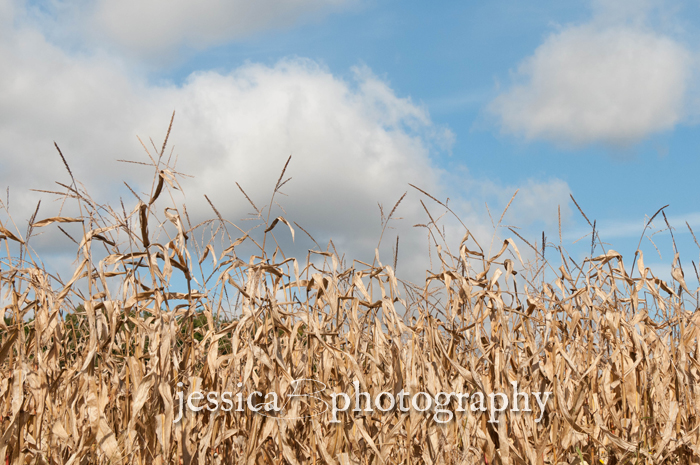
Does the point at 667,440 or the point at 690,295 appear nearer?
the point at 667,440

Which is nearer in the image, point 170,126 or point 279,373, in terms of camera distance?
point 170,126

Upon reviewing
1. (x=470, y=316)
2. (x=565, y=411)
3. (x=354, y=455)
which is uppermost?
(x=470, y=316)

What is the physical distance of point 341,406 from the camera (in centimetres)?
229

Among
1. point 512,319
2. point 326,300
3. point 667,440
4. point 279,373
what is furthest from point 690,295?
point 279,373

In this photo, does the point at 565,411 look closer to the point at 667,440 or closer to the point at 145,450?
the point at 667,440

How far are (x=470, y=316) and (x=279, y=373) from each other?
95cm

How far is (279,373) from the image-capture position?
2434mm

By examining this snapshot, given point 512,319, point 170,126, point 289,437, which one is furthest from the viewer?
point 512,319

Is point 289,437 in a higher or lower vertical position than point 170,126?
lower

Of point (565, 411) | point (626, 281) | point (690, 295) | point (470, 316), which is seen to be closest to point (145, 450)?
point (470, 316)

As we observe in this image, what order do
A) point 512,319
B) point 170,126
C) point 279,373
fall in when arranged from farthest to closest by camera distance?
point 512,319 < point 279,373 < point 170,126

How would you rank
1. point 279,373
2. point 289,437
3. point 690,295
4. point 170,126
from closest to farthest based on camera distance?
point 170,126
point 289,437
point 279,373
point 690,295

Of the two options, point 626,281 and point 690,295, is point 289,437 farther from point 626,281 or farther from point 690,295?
point 690,295

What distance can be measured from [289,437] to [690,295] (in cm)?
235
